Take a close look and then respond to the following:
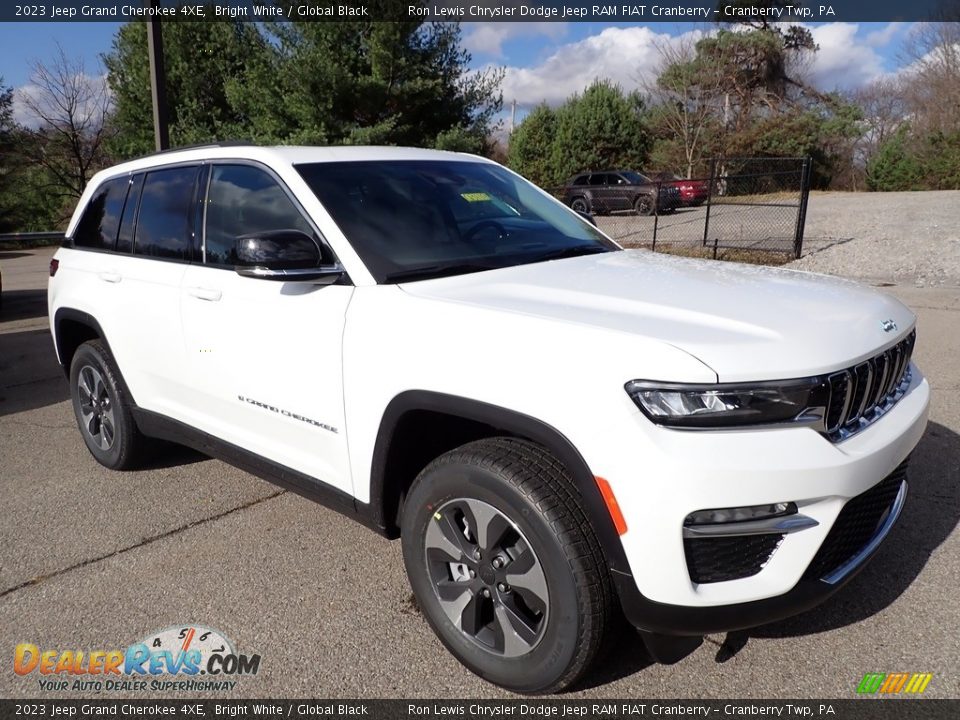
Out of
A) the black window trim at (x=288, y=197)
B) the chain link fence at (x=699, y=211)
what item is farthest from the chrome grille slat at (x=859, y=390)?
the chain link fence at (x=699, y=211)

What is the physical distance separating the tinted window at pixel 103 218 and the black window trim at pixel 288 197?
0.97 metres

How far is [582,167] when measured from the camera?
112 feet

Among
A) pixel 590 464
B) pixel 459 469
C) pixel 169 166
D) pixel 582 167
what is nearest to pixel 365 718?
pixel 459 469

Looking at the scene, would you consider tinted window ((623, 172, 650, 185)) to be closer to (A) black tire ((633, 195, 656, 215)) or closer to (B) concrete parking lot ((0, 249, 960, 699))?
(A) black tire ((633, 195, 656, 215))

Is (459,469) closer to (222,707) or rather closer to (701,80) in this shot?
(222,707)

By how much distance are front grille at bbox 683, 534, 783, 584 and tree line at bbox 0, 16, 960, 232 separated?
65.0 feet

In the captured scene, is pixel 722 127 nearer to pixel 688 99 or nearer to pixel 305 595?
pixel 688 99

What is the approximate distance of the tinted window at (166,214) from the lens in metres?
3.74

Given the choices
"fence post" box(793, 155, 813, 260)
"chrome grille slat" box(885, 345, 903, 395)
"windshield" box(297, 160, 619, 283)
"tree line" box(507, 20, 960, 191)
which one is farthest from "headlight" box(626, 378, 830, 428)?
"tree line" box(507, 20, 960, 191)

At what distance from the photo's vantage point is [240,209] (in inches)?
136

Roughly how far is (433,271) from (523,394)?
2.81ft

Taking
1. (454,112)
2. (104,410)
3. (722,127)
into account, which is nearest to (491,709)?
(104,410)

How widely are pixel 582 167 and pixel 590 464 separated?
33.5 metres

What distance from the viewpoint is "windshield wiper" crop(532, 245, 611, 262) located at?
3266 mm
